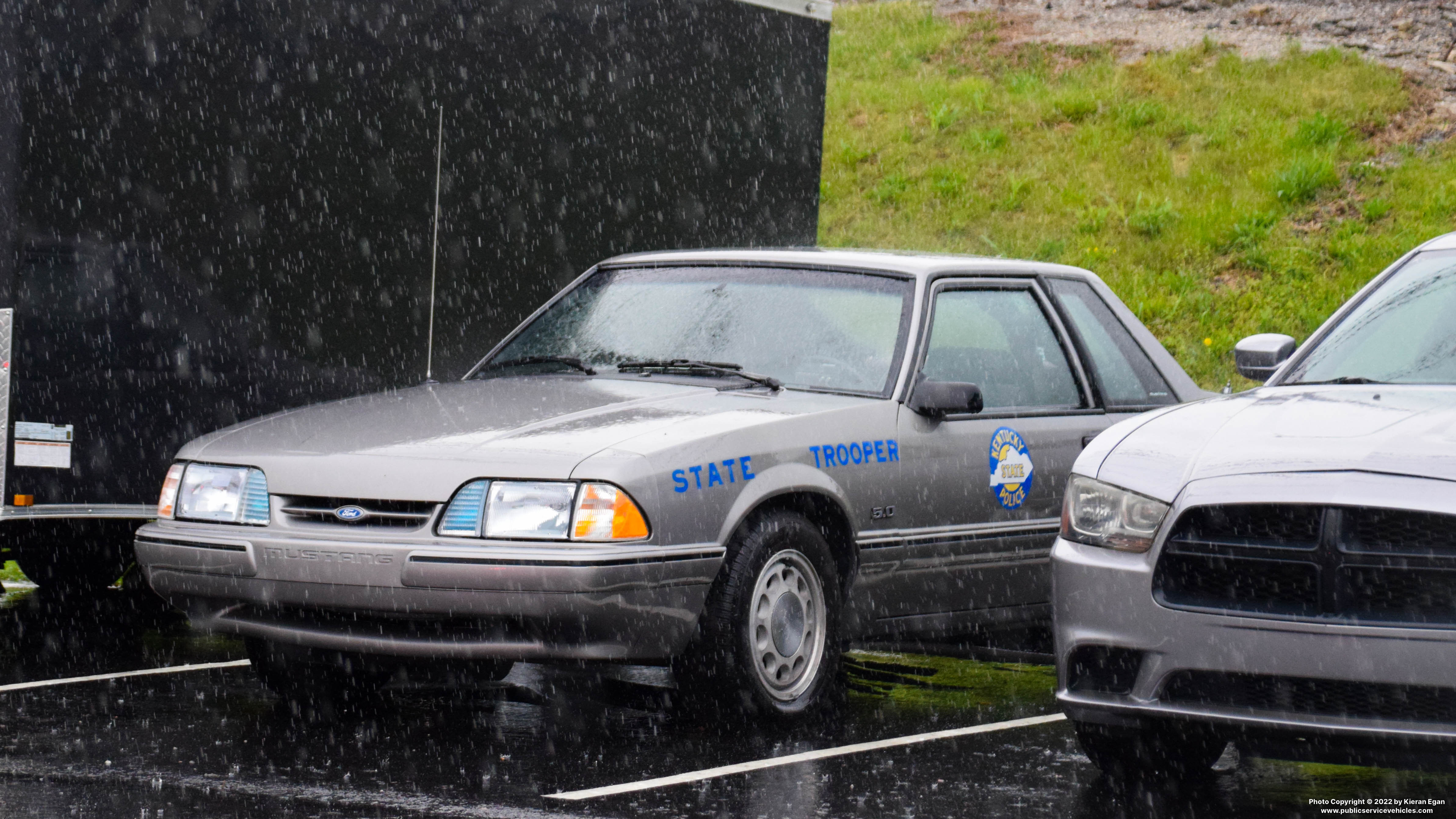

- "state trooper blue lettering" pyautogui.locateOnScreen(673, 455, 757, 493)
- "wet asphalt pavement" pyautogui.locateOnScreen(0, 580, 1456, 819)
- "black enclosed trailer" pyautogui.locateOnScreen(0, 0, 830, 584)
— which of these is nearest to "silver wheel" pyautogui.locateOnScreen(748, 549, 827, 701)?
"wet asphalt pavement" pyautogui.locateOnScreen(0, 580, 1456, 819)

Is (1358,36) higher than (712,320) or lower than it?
higher

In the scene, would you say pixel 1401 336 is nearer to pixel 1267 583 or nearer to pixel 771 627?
pixel 1267 583

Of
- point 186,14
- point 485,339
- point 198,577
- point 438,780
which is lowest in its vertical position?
point 438,780

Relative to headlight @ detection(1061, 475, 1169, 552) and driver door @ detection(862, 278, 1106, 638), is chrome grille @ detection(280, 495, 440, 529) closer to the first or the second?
driver door @ detection(862, 278, 1106, 638)

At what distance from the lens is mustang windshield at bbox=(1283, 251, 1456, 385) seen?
17.9ft

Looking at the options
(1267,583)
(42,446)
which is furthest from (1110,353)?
(42,446)

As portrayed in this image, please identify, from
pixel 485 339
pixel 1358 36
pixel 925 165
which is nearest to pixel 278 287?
pixel 485 339

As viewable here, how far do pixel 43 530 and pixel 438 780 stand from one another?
3208 mm

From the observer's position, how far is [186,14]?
302 inches

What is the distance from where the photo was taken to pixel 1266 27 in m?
30.4

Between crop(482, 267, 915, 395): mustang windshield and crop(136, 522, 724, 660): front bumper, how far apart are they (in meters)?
1.20

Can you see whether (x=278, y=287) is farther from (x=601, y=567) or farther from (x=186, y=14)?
(x=601, y=567)

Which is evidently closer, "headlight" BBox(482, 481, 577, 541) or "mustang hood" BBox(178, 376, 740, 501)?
"headlight" BBox(482, 481, 577, 541)

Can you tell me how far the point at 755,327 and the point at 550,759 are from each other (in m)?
1.99
